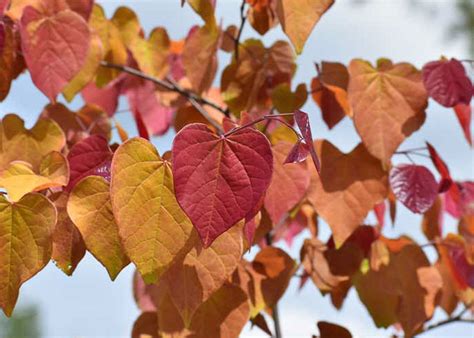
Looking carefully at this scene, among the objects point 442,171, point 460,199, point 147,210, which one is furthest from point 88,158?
point 460,199

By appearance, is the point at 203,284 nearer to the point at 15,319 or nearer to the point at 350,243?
the point at 350,243

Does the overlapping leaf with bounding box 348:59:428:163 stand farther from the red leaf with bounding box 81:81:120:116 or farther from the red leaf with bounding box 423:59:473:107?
the red leaf with bounding box 81:81:120:116

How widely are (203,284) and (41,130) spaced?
0.36 m

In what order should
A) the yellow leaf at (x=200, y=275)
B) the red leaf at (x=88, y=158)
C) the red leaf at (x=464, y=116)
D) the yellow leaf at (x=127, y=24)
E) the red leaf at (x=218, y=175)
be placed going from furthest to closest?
the yellow leaf at (x=127, y=24)
the red leaf at (x=464, y=116)
the red leaf at (x=88, y=158)
the yellow leaf at (x=200, y=275)
the red leaf at (x=218, y=175)

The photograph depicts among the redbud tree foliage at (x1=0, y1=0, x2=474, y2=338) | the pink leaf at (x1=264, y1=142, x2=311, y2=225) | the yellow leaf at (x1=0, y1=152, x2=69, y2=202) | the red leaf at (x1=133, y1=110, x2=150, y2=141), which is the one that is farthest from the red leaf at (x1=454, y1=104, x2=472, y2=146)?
the yellow leaf at (x1=0, y1=152, x2=69, y2=202)

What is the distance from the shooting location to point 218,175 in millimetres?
620

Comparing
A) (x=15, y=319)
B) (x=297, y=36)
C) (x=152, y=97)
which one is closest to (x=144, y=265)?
(x=297, y=36)

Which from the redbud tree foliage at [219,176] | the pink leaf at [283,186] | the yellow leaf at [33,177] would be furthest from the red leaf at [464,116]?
the yellow leaf at [33,177]

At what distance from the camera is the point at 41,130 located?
943 millimetres

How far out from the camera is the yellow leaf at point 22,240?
2.20 ft

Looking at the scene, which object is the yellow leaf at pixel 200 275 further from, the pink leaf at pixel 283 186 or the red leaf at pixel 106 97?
the red leaf at pixel 106 97

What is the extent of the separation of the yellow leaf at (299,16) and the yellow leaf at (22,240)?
1.02ft

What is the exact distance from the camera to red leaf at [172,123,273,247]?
0.60m

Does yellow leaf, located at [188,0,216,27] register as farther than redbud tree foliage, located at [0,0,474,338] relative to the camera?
Yes
